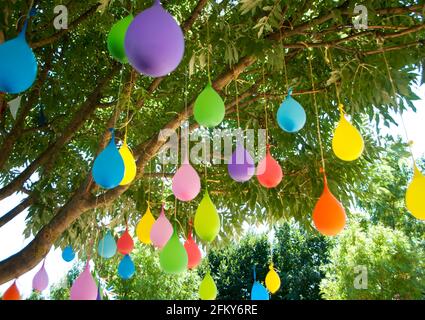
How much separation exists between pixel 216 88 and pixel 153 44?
131 centimetres

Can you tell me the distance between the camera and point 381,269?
25.8 feet

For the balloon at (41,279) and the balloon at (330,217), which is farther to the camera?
the balloon at (41,279)

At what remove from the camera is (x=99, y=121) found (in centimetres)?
397

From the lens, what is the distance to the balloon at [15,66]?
4.50 ft

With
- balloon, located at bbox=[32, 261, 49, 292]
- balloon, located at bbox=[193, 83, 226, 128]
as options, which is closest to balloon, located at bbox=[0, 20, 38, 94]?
balloon, located at bbox=[193, 83, 226, 128]

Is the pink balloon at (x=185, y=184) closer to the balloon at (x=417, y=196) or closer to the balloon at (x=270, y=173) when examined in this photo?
the balloon at (x=270, y=173)

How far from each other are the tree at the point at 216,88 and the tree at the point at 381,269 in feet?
15.4

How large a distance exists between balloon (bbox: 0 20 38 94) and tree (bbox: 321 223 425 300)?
6852 mm

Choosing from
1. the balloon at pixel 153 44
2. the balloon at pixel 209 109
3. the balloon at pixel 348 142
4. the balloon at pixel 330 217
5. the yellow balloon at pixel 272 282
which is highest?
the balloon at pixel 209 109

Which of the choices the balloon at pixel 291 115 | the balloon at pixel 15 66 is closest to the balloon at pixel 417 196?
the balloon at pixel 291 115

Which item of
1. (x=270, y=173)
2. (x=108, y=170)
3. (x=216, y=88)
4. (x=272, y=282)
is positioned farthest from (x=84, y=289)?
(x=272, y=282)

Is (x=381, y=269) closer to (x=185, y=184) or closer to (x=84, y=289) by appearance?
(x=185, y=184)

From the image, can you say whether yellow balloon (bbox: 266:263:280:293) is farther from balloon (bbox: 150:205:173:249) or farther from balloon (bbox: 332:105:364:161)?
balloon (bbox: 332:105:364:161)
